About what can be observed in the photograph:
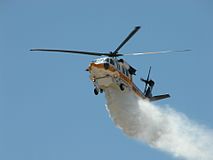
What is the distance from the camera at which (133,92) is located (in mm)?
103938

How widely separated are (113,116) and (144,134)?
437cm

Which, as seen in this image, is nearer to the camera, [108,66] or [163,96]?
[108,66]

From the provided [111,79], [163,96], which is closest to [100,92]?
[111,79]

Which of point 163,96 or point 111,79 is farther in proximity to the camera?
point 163,96

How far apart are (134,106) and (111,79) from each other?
515cm

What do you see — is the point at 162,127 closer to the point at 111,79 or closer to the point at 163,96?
the point at 163,96

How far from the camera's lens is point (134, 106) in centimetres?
10406

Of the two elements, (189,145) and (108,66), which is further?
(189,145)

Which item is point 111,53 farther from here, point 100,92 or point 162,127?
point 162,127

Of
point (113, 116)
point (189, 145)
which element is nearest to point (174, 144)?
point (189, 145)

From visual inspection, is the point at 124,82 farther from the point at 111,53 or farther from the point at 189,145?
the point at 189,145

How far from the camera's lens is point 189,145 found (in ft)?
356

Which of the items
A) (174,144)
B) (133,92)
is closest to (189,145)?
(174,144)

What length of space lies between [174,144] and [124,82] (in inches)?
383
